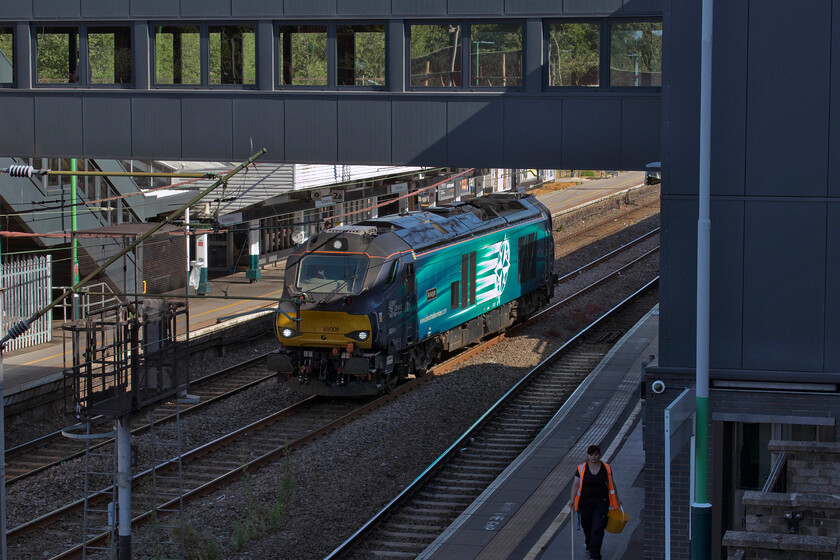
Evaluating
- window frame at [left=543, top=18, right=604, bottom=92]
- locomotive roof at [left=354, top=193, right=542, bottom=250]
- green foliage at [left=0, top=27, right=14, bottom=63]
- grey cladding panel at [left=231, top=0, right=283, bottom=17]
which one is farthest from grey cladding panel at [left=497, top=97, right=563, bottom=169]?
green foliage at [left=0, top=27, right=14, bottom=63]

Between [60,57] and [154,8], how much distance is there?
6.85 ft

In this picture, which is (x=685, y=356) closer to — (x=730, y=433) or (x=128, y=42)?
(x=730, y=433)

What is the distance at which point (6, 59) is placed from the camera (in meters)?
20.7

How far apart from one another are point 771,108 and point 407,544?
7.19 m

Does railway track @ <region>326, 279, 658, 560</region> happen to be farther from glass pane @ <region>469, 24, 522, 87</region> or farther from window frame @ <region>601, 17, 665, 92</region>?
window frame @ <region>601, 17, 665, 92</region>

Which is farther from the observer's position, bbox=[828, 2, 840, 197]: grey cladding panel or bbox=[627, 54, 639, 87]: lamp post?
bbox=[627, 54, 639, 87]: lamp post

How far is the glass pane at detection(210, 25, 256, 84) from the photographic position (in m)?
18.7

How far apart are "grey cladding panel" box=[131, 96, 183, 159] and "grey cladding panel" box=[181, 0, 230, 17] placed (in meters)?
1.51

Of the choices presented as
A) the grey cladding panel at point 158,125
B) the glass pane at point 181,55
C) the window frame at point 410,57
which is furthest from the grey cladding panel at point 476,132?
the grey cladding panel at point 158,125

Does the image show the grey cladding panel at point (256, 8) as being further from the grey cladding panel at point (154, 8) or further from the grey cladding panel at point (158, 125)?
the grey cladding panel at point (158, 125)

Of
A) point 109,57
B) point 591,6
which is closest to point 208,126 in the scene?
point 109,57

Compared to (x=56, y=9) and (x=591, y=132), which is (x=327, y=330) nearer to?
(x=591, y=132)

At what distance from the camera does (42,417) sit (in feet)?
68.4

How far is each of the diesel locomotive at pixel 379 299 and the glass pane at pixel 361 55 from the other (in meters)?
3.16
